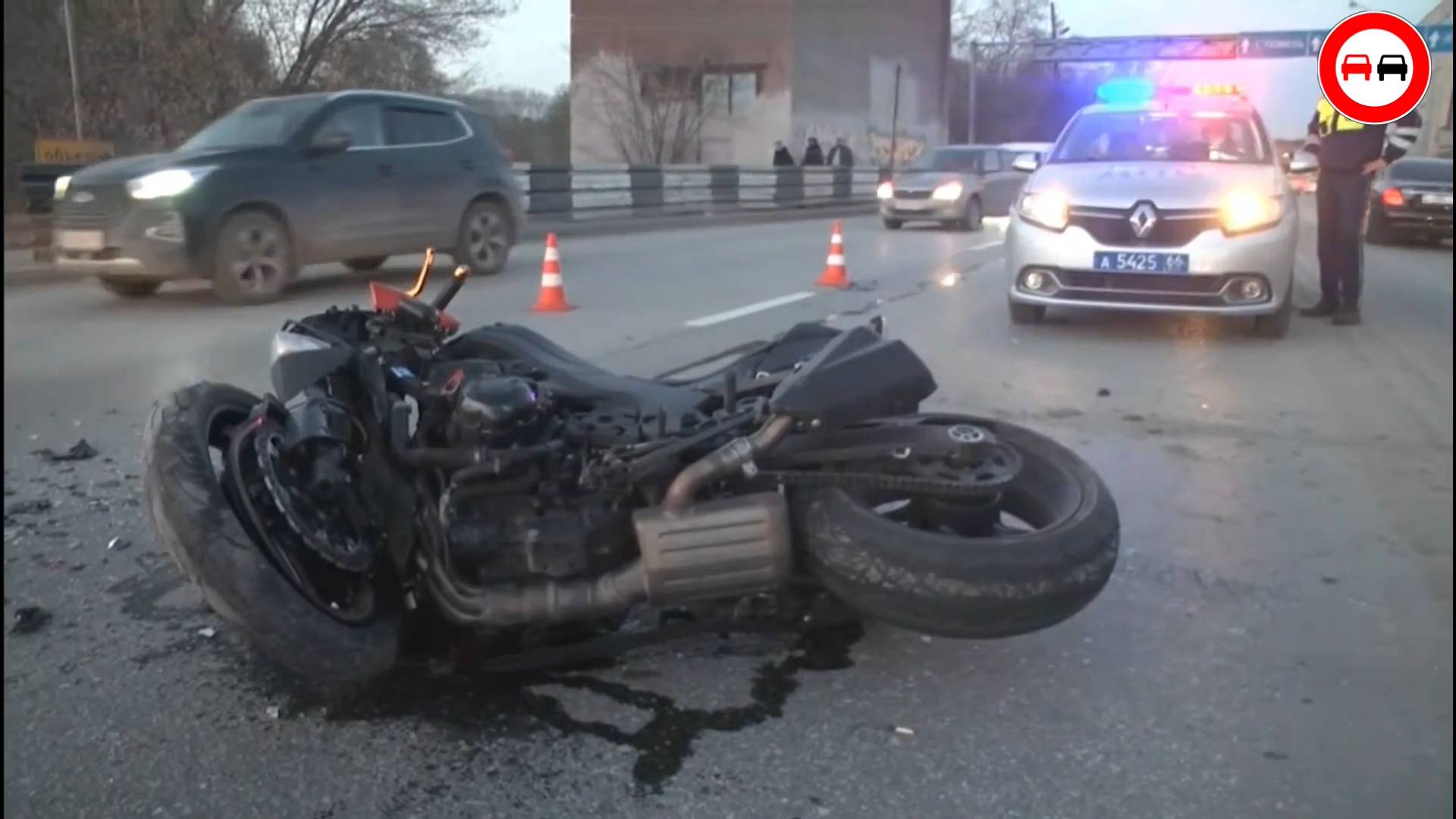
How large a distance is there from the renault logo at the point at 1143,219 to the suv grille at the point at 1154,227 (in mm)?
19

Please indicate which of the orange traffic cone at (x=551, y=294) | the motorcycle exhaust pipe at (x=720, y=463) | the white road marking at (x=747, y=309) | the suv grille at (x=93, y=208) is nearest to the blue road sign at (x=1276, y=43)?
the motorcycle exhaust pipe at (x=720, y=463)

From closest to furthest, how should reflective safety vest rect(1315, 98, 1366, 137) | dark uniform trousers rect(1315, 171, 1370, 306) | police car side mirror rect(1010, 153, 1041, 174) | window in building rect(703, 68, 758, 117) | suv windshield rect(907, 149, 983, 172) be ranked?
reflective safety vest rect(1315, 98, 1366, 137) < dark uniform trousers rect(1315, 171, 1370, 306) < police car side mirror rect(1010, 153, 1041, 174) < suv windshield rect(907, 149, 983, 172) < window in building rect(703, 68, 758, 117)

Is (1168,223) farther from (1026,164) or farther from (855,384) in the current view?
(855,384)

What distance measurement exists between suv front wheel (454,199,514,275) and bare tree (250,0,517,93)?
5.96ft

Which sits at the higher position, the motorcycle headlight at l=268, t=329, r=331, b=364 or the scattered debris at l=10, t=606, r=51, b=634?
the motorcycle headlight at l=268, t=329, r=331, b=364

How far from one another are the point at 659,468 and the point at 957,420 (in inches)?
30.0

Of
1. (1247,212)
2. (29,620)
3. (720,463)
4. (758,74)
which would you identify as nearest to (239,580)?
(720,463)

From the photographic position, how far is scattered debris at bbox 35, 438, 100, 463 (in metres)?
5.46

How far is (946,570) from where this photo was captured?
2947mm

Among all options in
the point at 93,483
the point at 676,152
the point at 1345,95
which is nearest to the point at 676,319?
the point at 93,483

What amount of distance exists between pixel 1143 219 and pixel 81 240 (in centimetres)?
780

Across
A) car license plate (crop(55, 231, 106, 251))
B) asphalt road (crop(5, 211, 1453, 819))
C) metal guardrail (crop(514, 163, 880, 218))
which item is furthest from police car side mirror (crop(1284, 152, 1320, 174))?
metal guardrail (crop(514, 163, 880, 218))

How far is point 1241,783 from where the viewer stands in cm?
276

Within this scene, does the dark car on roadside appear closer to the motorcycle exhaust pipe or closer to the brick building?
the brick building
